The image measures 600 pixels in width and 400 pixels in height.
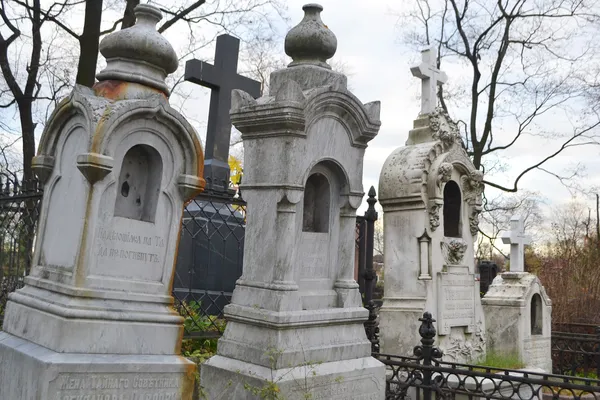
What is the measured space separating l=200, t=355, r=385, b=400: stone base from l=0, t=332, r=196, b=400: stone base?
48 centimetres

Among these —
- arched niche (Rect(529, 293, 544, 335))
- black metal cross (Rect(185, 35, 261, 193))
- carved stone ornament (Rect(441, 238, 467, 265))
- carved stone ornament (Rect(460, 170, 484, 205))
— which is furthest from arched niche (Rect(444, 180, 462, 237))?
black metal cross (Rect(185, 35, 261, 193))

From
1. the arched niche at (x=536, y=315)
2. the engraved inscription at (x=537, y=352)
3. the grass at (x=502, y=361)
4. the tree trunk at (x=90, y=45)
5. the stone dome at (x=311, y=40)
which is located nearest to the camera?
the stone dome at (x=311, y=40)

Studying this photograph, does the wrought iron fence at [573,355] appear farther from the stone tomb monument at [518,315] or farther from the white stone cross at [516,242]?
the white stone cross at [516,242]

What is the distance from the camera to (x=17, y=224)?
25.1 ft

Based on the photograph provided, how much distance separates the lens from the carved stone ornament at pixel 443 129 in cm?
862

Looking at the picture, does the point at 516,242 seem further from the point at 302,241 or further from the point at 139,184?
the point at 139,184

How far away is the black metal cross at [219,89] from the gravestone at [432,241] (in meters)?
2.75

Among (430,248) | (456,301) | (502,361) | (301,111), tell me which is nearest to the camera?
(301,111)

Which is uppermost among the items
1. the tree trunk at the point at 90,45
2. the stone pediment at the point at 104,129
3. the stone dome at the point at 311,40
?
the tree trunk at the point at 90,45

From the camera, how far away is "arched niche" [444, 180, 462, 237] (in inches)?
348

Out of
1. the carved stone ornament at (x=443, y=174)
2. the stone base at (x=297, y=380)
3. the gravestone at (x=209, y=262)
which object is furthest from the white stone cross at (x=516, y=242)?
the stone base at (x=297, y=380)

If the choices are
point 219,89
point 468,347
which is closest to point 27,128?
point 219,89

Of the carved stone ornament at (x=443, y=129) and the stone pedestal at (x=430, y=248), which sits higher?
the carved stone ornament at (x=443, y=129)

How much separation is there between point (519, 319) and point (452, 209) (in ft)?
7.47
